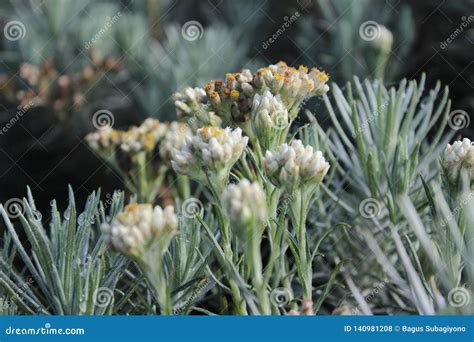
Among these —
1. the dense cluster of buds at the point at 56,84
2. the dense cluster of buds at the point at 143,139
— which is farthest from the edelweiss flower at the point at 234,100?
the dense cluster of buds at the point at 56,84

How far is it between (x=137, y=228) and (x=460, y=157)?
0.26 metres

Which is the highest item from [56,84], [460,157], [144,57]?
[460,157]

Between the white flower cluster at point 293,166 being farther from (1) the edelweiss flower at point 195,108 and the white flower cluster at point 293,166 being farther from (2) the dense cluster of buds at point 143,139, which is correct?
(2) the dense cluster of buds at point 143,139

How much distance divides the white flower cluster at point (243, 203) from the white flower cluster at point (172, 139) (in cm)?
32

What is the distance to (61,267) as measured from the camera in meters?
0.59

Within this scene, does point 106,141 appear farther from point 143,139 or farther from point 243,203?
point 243,203

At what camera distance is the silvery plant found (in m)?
0.53

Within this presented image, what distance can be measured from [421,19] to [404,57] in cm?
7

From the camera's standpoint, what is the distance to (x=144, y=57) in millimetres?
1089

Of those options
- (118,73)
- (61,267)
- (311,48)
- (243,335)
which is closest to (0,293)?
(61,267)

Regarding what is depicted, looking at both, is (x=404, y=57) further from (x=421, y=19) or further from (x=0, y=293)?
(x=0, y=293)

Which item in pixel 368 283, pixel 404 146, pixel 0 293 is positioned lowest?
pixel 0 293

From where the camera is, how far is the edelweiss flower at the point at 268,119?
60cm

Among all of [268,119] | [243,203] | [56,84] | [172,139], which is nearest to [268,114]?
[268,119]
